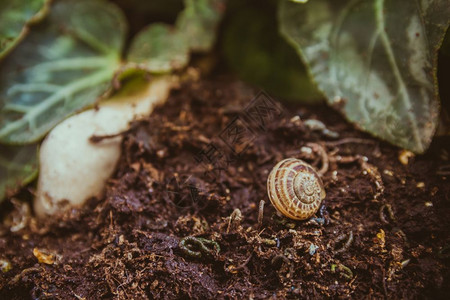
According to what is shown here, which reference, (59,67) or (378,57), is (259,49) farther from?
(59,67)

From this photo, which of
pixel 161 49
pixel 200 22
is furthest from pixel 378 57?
pixel 161 49

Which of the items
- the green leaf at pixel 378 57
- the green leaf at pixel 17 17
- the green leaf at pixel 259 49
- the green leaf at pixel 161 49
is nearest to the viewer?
the green leaf at pixel 378 57

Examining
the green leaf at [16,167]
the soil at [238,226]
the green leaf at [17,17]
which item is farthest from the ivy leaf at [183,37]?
the green leaf at [16,167]

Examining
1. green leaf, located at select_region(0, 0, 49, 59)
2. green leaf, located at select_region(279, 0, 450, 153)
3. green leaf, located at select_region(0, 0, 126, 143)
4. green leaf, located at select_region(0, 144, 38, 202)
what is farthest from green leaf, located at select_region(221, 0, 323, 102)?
green leaf, located at select_region(0, 144, 38, 202)

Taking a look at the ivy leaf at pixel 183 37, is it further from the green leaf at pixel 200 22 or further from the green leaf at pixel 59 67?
the green leaf at pixel 59 67

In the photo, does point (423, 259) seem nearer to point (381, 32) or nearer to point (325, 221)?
point (325, 221)

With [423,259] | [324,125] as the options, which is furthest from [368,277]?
[324,125]
